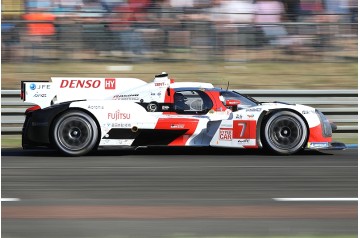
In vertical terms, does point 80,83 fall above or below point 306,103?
above

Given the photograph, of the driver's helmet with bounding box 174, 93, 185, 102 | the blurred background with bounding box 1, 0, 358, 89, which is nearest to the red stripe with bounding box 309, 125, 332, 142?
the driver's helmet with bounding box 174, 93, 185, 102

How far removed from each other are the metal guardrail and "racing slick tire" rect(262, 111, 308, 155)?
285cm

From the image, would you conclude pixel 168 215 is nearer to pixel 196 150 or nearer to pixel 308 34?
pixel 196 150

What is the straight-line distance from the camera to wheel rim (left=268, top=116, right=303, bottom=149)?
12180 millimetres

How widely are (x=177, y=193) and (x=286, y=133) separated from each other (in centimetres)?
402

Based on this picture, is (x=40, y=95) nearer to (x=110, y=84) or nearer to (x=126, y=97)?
(x=110, y=84)

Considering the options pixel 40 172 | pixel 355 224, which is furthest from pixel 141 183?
pixel 355 224

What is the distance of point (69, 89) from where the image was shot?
12445 millimetres

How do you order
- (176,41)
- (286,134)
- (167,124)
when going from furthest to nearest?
(176,41), (286,134), (167,124)

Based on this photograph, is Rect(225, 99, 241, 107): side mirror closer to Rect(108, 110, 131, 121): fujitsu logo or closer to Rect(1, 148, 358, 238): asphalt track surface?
Rect(1, 148, 358, 238): asphalt track surface

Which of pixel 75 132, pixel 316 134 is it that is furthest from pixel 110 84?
pixel 316 134

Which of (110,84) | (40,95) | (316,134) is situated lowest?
(316,134)

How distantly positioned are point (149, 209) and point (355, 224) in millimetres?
1809

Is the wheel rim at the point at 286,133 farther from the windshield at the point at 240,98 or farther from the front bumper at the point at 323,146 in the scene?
the windshield at the point at 240,98
